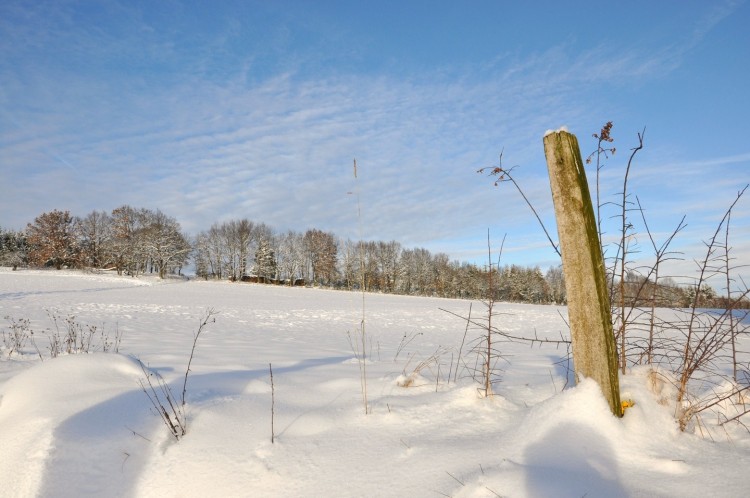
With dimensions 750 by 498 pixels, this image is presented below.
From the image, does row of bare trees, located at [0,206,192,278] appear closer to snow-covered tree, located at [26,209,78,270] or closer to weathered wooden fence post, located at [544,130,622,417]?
snow-covered tree, located at [26,209,78,270]

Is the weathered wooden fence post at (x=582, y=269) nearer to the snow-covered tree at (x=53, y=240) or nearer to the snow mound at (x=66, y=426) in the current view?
the snow mound at (x=66, y=426)

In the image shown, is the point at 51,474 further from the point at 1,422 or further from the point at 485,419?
the point at 485,419

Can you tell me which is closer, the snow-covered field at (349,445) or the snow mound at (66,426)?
the snow-covered field at (349,445)

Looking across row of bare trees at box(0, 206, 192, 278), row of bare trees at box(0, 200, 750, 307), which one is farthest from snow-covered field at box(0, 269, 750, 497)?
row of bare trees at box(0, 206, 192, 278)

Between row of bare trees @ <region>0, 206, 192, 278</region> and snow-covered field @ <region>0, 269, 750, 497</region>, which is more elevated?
row of bare trees @ <region>0, 206, 192, 278</region>

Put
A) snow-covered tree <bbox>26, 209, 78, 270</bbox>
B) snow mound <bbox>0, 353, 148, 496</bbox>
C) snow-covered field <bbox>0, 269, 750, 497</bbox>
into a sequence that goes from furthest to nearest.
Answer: snow-covered tree <bbox>26, 209, 78, 270</bbox> < snow mound <bbox>0, 353, 148, 496</bbox> < snow-covered field <bbox>0, 269, 750, 497</bbox>

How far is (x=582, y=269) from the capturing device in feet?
6.48

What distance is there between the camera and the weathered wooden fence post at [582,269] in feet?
6.34

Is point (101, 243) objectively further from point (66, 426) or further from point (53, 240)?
point (66, 426)

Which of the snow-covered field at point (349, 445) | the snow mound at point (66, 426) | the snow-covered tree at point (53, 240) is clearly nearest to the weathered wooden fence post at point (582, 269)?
the snow-covered field at point (349, 445)

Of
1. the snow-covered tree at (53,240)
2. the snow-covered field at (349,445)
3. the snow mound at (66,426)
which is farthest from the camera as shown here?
the snow-covered tree at (53,240)

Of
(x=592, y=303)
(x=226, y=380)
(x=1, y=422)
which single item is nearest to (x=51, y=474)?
(x=1, y=422)

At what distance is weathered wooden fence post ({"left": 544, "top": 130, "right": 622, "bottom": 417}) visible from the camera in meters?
1.93

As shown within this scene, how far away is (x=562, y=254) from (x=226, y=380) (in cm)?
268
